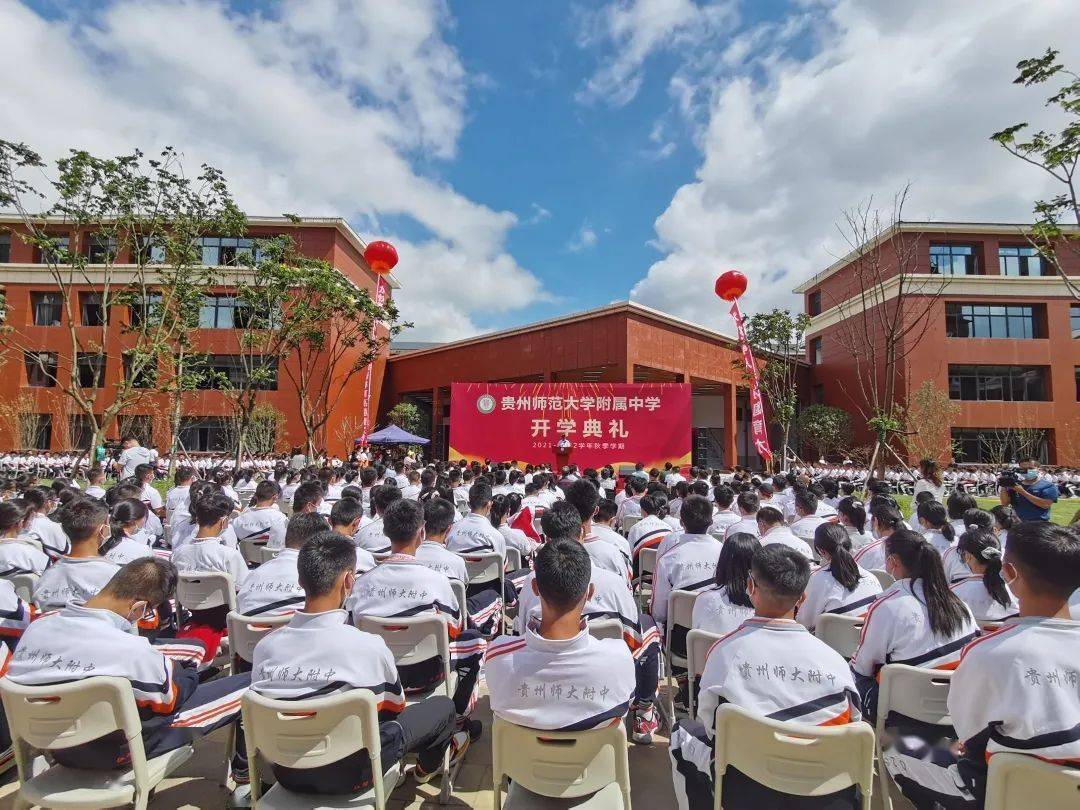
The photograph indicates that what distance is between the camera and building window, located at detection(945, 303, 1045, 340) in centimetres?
2456

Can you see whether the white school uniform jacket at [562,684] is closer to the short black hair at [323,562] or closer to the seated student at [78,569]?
the short black hair at [323,562]

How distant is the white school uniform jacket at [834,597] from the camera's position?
3.06 meters

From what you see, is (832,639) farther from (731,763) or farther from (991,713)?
(731,763)

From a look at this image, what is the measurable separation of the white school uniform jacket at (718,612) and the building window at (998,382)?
2656cm

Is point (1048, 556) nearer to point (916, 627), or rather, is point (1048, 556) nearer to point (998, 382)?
point (916, 627)

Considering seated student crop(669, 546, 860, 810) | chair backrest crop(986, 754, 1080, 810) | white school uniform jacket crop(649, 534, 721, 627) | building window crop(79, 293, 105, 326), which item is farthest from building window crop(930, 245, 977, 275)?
building window crop(79, 293, 105, 326)

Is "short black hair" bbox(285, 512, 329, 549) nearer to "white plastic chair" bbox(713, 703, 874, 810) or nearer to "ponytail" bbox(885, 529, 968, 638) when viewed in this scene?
"white plastic chair" bbox(713, 703, 874, 810)

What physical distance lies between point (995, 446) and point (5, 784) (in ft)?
96.4

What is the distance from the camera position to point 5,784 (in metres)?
2.71

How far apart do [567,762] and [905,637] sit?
1519 mm

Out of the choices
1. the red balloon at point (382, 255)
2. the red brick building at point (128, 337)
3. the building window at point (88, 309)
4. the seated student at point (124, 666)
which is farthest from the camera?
the building window at point (88, 309)

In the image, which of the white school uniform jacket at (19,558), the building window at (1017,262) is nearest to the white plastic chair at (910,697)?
the white school uniform jacket at (19,558)

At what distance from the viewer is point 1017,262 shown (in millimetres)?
25312

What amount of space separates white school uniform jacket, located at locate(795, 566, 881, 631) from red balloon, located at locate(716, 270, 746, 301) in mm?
12369
